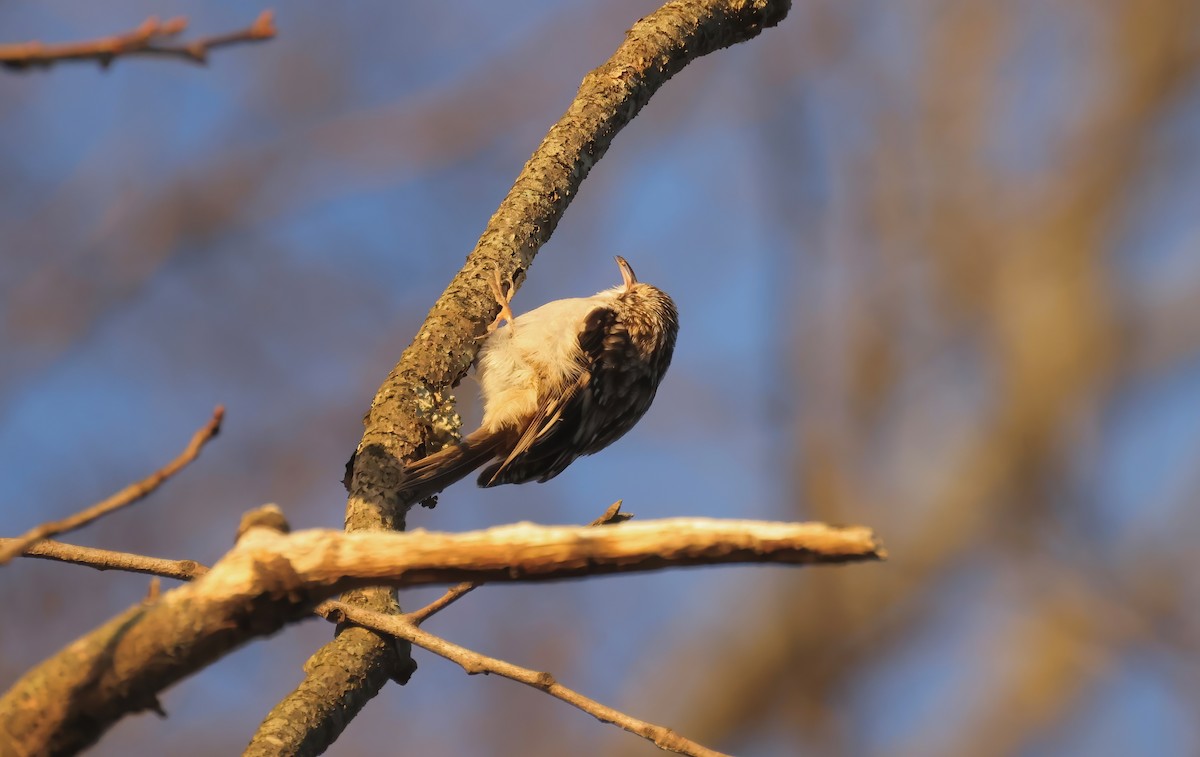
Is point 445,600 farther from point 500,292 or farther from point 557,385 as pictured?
point 557,385

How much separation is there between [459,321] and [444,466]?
455 mm

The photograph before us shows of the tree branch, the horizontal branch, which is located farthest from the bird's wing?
the horizontal branch

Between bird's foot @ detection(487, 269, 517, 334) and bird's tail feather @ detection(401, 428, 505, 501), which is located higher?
bird's foot @ detection(487, 269, 517, 334)

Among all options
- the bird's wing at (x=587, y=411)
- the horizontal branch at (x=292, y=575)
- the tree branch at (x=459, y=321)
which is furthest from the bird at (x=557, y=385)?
the horizontal branch at (x=292, y=575)

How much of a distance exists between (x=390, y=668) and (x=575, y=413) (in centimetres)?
216

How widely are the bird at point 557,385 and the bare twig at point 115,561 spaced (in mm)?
1484

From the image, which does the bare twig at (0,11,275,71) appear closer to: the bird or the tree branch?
the tree branch

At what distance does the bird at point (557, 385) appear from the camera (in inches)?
182

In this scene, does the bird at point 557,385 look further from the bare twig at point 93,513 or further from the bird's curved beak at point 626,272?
Result: the bare twig at point 93,513

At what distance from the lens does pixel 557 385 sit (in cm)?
478

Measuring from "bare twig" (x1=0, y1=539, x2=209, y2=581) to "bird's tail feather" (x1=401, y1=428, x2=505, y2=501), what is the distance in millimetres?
697

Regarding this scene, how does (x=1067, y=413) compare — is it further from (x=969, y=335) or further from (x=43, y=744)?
(x=43, y=744)

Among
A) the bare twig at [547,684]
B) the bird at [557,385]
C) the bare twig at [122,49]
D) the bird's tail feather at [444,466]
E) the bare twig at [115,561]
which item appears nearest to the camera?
the bare twig at [122,49]

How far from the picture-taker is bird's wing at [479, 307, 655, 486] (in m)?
4.67
